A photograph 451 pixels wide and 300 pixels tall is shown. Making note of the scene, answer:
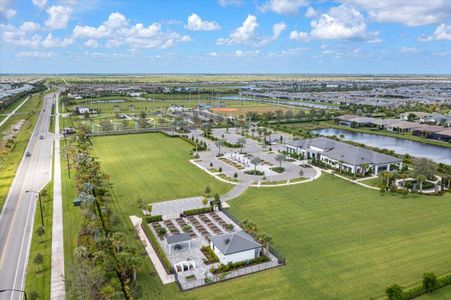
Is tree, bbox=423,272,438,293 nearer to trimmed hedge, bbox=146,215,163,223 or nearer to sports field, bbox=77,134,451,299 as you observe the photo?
sports field, bbox=77,134,451,299

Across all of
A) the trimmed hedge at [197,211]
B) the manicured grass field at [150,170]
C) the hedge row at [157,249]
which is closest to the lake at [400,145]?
the manicured grass field at [150,170]

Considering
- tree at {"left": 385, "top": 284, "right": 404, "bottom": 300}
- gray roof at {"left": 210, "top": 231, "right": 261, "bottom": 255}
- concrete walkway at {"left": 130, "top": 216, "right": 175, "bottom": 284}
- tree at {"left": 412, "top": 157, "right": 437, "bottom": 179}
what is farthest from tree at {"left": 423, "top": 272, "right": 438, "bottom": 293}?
tree at {"left": 412, "top": 157, "right": 437, "bottom": 179}

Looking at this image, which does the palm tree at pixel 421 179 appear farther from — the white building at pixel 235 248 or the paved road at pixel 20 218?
the paved road at pixel 20 218

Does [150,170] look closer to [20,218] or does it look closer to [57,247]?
[20,218]

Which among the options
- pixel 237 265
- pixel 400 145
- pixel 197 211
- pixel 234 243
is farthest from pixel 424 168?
pixel 400 145

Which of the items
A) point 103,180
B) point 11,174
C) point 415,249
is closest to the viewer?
point 415,249

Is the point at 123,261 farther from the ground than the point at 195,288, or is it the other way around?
the point at 123,261

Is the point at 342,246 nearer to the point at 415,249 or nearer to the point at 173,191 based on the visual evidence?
the point at 415,249

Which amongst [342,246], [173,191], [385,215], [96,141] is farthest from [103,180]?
[96,141]
